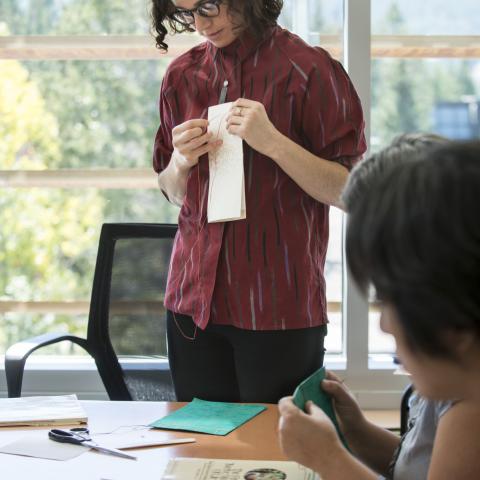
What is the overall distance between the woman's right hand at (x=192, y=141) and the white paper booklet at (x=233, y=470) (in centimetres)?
76

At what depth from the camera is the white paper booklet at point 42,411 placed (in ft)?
5.14

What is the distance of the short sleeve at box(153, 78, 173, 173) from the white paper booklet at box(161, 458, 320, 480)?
954 mm

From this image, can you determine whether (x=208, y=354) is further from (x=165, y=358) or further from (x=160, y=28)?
(x=160, y=28)

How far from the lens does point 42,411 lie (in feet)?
5.34

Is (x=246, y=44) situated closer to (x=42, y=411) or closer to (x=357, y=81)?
(x=42, y=411)

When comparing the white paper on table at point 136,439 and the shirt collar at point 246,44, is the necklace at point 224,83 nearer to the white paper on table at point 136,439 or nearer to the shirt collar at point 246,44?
the shirt collar at point 246,44

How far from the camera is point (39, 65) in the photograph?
309 cm

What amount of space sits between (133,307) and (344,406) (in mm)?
1164

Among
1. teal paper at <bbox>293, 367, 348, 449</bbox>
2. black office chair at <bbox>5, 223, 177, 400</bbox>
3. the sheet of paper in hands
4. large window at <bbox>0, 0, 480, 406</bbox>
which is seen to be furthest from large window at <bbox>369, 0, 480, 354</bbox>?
teal paper at <bbox>293, 367, 348, 449</bbox>

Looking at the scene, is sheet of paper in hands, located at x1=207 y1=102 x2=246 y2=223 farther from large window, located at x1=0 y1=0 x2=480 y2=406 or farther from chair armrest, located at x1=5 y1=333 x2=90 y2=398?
large window, located at x1=0 y1=0 x2=480 y2=406

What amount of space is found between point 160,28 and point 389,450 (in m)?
1.19

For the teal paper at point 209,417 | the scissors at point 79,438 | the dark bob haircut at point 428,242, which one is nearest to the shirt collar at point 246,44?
the teal paper at point 209,417

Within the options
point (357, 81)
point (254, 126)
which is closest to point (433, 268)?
point (254, 126)

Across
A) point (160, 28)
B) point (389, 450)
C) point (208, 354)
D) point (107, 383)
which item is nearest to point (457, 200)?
point (389, 450)
